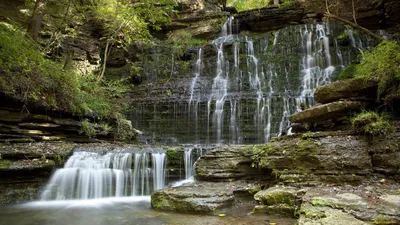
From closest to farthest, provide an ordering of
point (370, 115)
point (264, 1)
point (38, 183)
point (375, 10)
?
point (370, 115), point (38, 183), point (375, 10), point (264, 1)

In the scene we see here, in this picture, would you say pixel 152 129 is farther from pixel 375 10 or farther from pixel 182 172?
pixel 375 10

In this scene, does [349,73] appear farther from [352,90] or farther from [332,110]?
[332,110]

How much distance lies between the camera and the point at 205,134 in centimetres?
1345

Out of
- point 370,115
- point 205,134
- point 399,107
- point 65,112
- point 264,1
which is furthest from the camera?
point 264,1

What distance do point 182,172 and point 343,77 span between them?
5526 millimetres

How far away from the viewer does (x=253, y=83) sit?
1582 cm

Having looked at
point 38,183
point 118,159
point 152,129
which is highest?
point 152,129

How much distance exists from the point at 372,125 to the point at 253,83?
1005 centimetres

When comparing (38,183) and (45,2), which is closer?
(38,183)

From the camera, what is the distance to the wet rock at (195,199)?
18.4 feet

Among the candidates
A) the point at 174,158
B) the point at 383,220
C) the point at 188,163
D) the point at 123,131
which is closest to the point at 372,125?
the point at 383,220

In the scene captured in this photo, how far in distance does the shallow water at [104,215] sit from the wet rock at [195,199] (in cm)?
18

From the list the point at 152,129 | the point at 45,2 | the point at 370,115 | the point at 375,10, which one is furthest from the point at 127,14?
the point at 375,10

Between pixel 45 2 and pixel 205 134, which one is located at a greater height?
pixel 45 2
